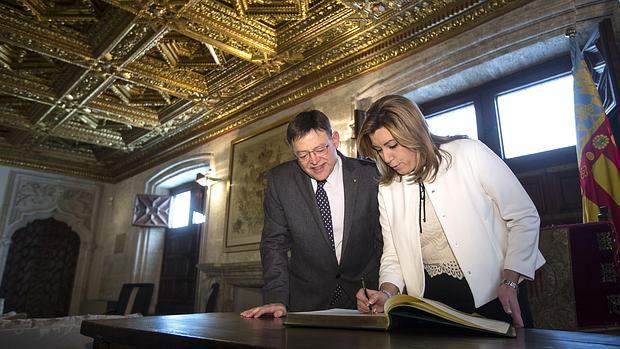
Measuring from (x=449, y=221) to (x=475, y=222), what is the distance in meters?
0.09

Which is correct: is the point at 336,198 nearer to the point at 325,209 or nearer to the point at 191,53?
the point at 325,209

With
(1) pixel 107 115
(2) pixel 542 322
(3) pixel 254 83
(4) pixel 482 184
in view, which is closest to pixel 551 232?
(2) pixel 542 322

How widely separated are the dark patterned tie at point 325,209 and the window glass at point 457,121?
2.45m

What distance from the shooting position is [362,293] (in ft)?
4.94

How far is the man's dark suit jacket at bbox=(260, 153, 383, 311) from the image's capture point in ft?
6.44

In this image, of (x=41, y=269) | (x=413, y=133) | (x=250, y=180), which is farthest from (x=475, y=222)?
(x=41, y=269)

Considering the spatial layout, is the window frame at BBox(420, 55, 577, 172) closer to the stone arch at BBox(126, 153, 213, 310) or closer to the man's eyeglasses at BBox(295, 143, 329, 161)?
the man's eyeglasses at BBox(295, 143, 329, 161)

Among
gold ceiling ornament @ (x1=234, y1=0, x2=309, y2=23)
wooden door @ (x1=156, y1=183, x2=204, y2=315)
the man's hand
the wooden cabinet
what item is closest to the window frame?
the wooden cabinet

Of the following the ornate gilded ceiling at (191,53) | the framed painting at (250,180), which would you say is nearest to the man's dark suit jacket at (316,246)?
the ornate gilded ceiling at (191,53)

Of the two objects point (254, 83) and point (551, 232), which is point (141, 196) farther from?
point (551, 232)

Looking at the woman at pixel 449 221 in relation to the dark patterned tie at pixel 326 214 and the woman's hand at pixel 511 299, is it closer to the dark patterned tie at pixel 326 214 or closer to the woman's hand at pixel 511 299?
the woman's hand at pixel 511 299

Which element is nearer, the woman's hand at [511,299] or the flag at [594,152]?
the woman's hand at [511,299]

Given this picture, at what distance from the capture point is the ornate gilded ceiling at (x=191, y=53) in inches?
169

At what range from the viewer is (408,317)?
1.03m
